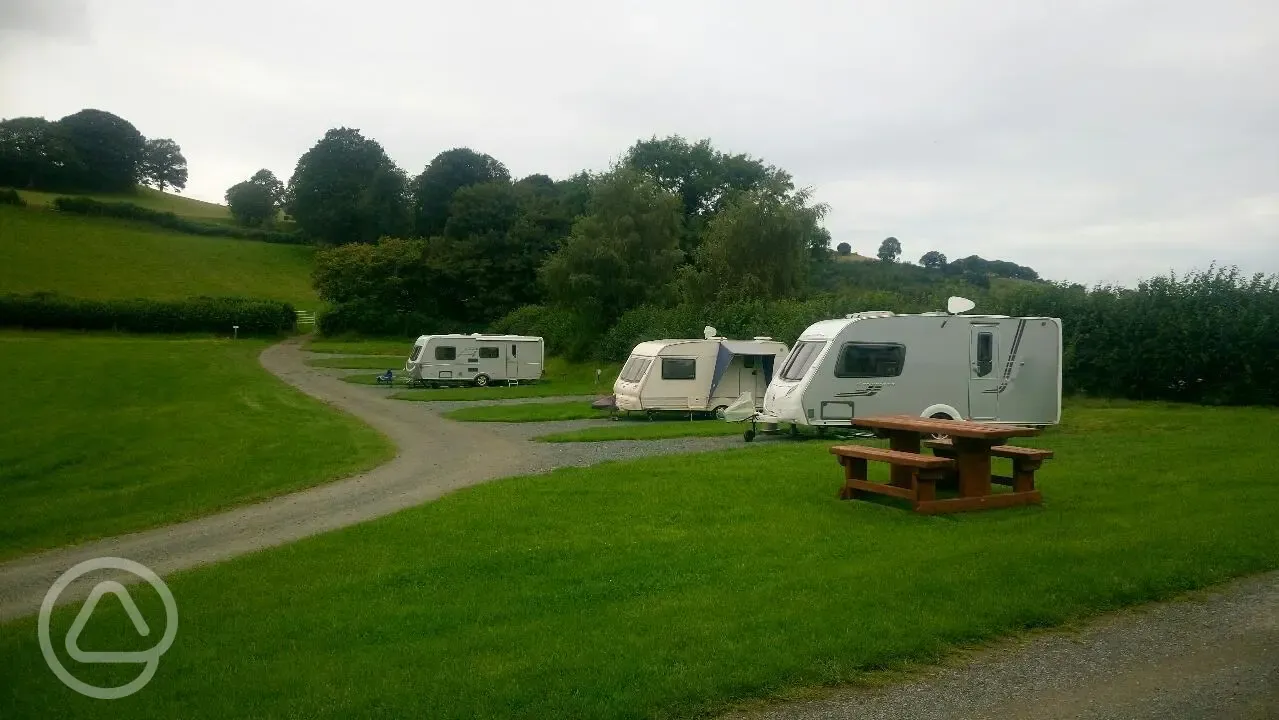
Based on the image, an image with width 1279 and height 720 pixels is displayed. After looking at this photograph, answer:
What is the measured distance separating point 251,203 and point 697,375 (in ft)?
262

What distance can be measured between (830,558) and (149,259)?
6144cm

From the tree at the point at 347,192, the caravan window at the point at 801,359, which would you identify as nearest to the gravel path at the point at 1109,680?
the caravan window at the point at 801,359

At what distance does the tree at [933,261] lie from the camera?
61362 mm

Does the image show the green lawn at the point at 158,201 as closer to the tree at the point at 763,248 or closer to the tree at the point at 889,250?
the tree at the point at 763,248

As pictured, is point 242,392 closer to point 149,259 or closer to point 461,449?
point 461,449

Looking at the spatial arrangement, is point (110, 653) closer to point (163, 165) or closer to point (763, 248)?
point (763, 248)

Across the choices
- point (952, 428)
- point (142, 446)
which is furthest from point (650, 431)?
point (952, 428)

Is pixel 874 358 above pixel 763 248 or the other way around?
the other way around

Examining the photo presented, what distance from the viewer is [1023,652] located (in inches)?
217

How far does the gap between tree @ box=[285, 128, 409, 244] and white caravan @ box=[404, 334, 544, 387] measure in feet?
146

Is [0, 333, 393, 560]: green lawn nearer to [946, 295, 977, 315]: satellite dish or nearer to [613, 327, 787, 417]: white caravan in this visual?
[613, 327, 787, 417]: white caravan

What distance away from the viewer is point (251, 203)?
9138 centimetres

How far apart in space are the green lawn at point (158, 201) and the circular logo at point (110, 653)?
33420 mm

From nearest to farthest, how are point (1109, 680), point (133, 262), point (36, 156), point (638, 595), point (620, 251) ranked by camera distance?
point (1109, 680), point (638, 595), point (36, 156), point (620, 251), point (133, 262)
